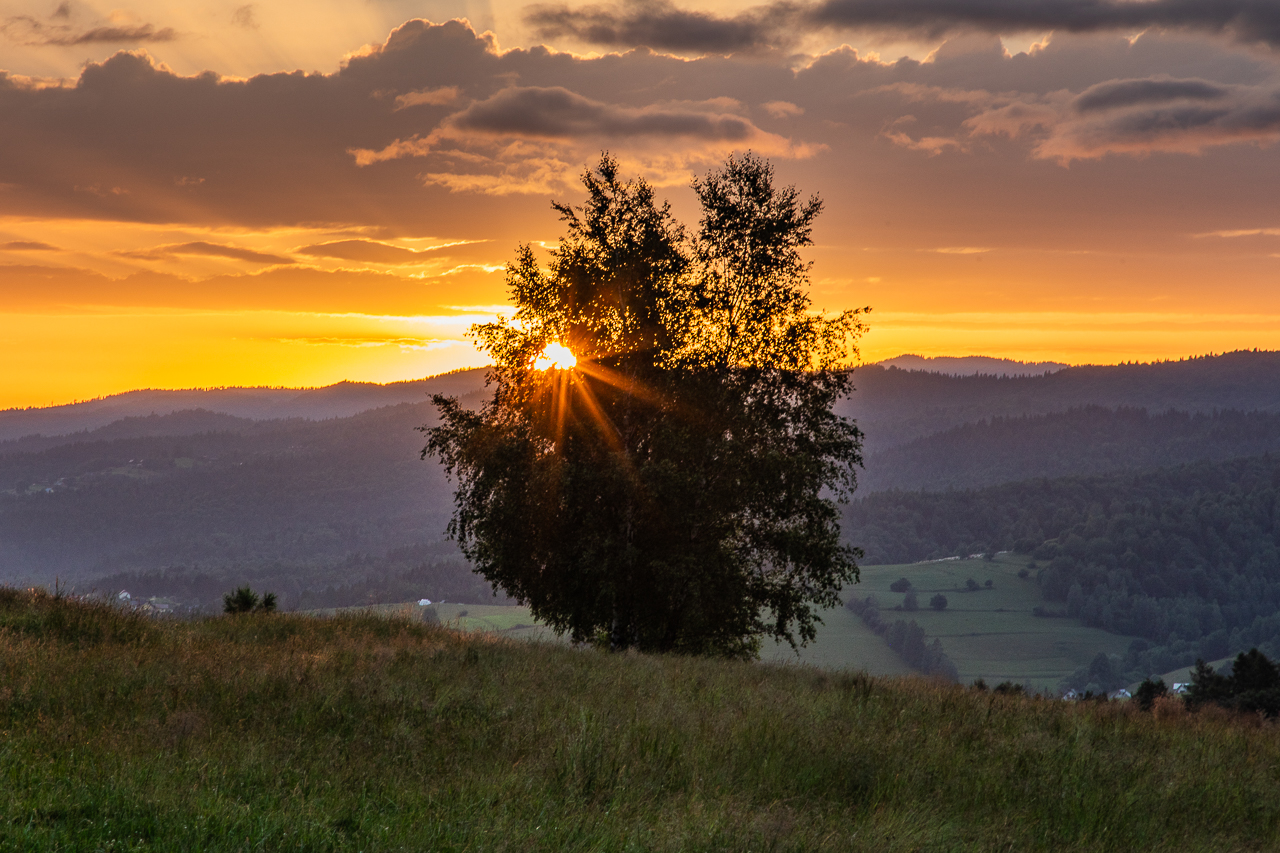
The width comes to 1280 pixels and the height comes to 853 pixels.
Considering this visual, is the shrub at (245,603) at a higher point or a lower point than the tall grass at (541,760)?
lower

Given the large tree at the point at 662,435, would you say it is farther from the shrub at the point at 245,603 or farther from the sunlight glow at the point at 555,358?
the shrub at the point at 245,603

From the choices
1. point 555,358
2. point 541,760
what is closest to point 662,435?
point 555,358

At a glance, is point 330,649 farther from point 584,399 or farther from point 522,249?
point 522,249

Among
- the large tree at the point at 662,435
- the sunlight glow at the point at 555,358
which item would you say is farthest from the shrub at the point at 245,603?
the sunlight glow at the point at 555,358

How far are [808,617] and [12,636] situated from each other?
18.9m

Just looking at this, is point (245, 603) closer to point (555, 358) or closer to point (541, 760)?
point (555, 358)

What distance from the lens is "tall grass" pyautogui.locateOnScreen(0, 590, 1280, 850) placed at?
21.8 feet

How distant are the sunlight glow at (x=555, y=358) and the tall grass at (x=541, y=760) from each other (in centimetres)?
1108

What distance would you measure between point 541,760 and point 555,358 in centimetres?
1630

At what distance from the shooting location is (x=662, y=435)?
2261 centimetres

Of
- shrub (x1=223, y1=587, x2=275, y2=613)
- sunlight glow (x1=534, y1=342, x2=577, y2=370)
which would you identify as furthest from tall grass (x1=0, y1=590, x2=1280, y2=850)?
sunlight glow (x1=534, y1=342, x2=577, y2=370)

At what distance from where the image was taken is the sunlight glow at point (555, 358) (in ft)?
77.9

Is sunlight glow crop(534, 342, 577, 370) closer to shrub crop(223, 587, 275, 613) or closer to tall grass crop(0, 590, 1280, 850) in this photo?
shrub crop(223, 587, 275, 613)

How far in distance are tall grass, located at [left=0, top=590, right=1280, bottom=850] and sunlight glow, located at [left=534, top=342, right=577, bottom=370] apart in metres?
11.1
